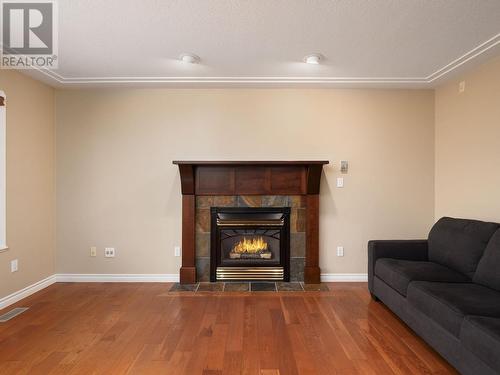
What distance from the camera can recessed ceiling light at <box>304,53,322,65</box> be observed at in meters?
2.93

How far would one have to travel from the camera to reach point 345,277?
12.6ft

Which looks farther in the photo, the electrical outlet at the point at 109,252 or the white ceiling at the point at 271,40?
the electrical outlet at the point at 109,252

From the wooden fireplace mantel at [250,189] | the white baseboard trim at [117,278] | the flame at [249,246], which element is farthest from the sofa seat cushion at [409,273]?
the white baseboard trim at [117,278]

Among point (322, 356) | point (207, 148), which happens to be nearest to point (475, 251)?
point (322, 356)

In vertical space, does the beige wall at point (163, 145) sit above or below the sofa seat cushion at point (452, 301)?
above

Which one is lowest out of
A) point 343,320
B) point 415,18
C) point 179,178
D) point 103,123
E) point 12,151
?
point 343,320

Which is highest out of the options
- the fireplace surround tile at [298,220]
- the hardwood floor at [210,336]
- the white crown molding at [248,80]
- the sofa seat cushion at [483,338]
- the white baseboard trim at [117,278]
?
the white crown molding at [248,80]

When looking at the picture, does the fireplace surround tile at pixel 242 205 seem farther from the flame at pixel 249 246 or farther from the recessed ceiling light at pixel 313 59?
the recessed ceiling light at pixel 313 59

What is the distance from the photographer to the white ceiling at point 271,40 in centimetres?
219

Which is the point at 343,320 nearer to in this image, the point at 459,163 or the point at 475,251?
the point at 475,251

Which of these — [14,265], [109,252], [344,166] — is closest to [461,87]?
[344,166]

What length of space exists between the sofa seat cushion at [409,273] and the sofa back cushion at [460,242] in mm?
91

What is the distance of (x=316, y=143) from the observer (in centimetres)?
383

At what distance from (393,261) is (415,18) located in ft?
7.20
